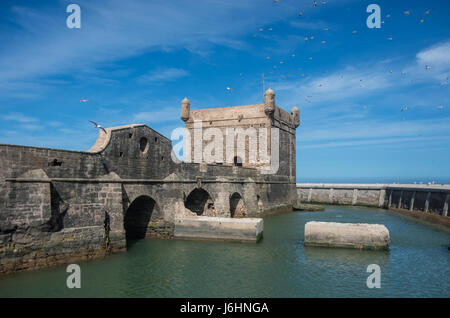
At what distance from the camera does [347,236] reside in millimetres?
16406

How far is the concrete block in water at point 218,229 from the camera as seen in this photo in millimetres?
18141

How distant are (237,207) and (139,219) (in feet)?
36.7

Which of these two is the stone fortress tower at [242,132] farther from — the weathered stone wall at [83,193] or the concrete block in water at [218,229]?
the concrete block in water at [218,229]

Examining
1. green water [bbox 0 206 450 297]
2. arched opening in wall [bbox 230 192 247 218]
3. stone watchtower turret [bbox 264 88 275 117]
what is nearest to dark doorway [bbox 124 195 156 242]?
green water [bbox 0 206 450 297]

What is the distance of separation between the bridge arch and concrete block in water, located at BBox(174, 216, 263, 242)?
1.71 m

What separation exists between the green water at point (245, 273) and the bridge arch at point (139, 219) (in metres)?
1.23

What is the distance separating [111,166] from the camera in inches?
610

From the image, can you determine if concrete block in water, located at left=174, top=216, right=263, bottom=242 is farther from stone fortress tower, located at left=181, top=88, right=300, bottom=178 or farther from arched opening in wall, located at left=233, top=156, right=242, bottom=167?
arched opening in wall, located at left=233, top=156, right=242, bottom=167

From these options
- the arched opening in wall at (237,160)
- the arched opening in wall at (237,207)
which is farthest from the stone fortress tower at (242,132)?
the arched opening in wall at (237,207)

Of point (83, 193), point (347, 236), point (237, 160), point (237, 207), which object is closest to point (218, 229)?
point (347, 236)

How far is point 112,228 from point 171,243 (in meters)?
3.94

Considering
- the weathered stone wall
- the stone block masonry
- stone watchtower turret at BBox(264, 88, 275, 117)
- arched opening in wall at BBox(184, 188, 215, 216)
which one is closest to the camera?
the weathered stone wall

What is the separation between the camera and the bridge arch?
62.7 ft
